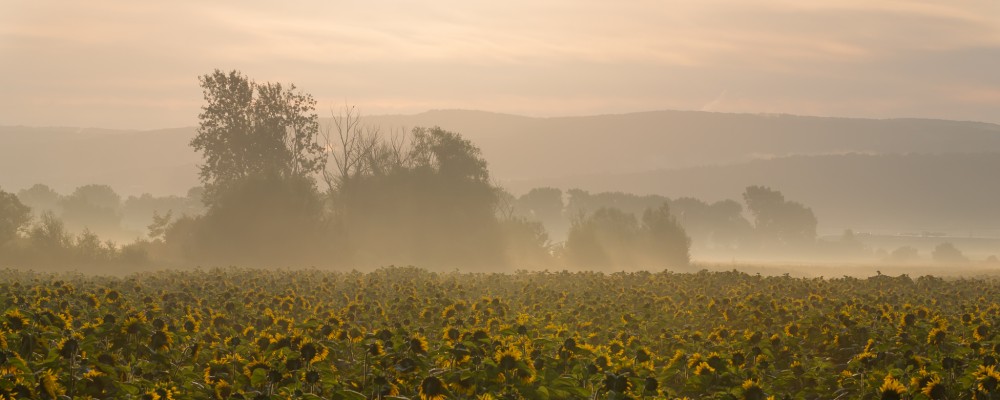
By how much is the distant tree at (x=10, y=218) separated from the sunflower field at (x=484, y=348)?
147ft

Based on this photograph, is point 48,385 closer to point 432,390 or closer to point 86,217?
point 432,390

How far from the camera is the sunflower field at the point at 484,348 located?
8383 millimetres

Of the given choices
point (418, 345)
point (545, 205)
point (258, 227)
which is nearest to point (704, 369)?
point (418, 345)

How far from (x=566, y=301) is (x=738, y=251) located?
611ft

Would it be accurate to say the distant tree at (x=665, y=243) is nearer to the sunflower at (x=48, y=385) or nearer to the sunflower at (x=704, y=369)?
the sunflower at (x=704, y=369)

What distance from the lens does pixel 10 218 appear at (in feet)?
193

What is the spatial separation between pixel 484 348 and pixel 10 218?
5895cm

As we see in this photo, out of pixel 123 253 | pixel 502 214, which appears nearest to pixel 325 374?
pixel 123 253

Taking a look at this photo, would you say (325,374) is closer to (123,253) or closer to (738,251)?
(123,253)

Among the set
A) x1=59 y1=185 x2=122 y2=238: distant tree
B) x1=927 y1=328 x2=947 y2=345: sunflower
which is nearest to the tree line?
x1=927 y1=328 x2=947 y2=345: sunflower

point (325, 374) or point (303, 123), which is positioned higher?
point (303, 123)

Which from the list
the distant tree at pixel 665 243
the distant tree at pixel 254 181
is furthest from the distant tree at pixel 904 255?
the distant tree at pixel 254 181

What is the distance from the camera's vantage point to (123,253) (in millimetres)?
57688

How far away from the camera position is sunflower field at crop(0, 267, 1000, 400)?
27.5 feet
